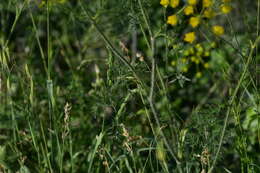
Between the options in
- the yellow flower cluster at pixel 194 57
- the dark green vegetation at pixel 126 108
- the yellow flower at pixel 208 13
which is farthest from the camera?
the yellow flower cluster at pixel 194 57

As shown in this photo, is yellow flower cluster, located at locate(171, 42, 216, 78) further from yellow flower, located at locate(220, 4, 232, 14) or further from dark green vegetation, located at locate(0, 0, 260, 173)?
yellow flower, located at locate(220, 4, 232, 14)

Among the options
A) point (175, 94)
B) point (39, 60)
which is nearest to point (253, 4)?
point (175, 94)

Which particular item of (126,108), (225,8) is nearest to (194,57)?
(126,108)

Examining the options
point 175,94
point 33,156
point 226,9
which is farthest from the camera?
point 175,94

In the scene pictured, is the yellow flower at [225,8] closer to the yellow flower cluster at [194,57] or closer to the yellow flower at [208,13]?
the yellow flower at [208,13]

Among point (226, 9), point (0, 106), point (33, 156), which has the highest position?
point (226, 9)

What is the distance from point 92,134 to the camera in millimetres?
2418

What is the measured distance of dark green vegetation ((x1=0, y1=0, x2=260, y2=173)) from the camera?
159cm

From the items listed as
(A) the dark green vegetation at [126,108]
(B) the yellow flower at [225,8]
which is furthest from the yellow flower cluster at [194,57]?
(B) the yellow flower at [225,8]

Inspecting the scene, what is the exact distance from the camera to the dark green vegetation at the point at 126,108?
5.22ft

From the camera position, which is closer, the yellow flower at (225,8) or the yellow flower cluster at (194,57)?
the yellow flower at (225,8)

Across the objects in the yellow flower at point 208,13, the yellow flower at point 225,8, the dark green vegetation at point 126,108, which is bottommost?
the dark green vegetation at point 126,108

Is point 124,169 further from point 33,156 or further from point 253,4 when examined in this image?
point 253,4

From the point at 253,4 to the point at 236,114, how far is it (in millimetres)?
2777
